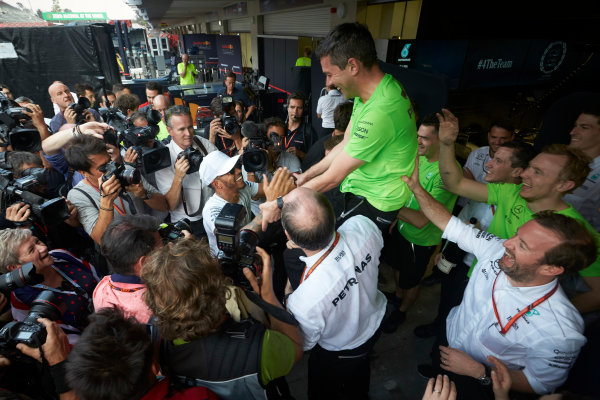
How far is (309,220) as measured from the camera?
4.92ft

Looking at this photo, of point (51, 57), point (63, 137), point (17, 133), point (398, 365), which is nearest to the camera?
point (17, 133)

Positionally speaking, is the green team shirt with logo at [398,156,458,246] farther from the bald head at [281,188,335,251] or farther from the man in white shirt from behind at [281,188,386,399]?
the bald head at [281,188,335,251]

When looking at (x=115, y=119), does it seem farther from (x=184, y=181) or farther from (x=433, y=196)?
(x=433, y=196)

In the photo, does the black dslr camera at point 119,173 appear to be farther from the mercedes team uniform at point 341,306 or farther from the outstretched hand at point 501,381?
the outstretched hand at point 501,381

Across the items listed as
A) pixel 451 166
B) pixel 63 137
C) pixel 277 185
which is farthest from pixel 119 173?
pixel 451 166

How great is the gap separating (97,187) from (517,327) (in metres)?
3.01

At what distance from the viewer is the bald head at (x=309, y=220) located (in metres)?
1.50

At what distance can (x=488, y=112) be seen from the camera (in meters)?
7.15

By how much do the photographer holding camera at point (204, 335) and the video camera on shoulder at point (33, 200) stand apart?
102cm

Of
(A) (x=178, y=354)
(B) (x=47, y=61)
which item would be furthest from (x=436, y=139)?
(B) (x=47, y=61)

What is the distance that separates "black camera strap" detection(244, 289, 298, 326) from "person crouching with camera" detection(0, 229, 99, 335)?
1.16m

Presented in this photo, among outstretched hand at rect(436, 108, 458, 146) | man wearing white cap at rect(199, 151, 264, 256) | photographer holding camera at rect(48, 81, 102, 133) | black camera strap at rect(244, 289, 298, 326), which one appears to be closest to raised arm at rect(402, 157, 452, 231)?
outstretched hand at rect(436, 108, 458, 146)

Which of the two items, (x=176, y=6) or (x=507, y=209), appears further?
(x=176, y=6)

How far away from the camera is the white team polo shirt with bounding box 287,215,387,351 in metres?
1.51
